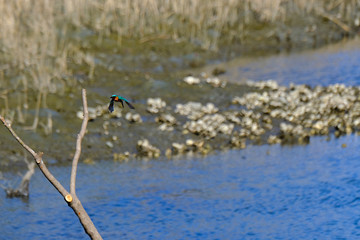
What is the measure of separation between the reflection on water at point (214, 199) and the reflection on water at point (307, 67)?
4.85 m

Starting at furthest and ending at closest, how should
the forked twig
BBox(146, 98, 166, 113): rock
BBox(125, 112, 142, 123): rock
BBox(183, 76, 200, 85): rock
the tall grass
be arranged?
1. BBox(183, 76, 200, 85): rock
2. the tall grass
3. BBox(146, 98, 166, 113): rock
4. BBox(125, 112, 142, 123): rock
5. the forked twig

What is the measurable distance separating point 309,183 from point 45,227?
405 centimetres

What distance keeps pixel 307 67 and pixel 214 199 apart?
968cm

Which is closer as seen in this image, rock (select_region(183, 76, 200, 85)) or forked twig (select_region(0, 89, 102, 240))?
forked twig (select_region(0, 89, 102, 240))

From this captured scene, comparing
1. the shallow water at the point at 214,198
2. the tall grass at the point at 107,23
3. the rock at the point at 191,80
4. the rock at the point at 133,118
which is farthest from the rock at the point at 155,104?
the shallow water at the point at 214,198

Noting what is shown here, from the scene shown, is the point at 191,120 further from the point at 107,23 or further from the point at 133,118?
the point at 107,23

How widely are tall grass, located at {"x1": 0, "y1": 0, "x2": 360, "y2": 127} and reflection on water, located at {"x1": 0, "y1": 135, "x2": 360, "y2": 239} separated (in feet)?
12.8

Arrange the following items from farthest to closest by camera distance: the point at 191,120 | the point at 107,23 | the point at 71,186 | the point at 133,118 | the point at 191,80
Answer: the point at 107,23, the point at 191,80, the point at 191,120, the point at 133,118, the point at 71,186

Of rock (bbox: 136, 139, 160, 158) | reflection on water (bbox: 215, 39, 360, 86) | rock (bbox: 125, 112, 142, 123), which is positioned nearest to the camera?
rock (bbox: 136, 139, 160, 158)

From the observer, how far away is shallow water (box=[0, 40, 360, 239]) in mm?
9477

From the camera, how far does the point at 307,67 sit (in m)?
19.6

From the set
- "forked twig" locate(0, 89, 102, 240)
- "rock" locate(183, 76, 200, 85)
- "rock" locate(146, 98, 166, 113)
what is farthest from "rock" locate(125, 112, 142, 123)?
"forked twig" locate(0, 89, 102, 240)

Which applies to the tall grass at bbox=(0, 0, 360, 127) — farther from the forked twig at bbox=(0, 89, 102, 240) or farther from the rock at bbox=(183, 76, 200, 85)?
the forked twig at bbox=(0, 89, 102, 240)

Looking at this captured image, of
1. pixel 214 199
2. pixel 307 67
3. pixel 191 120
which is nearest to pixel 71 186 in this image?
pixel 214 199
